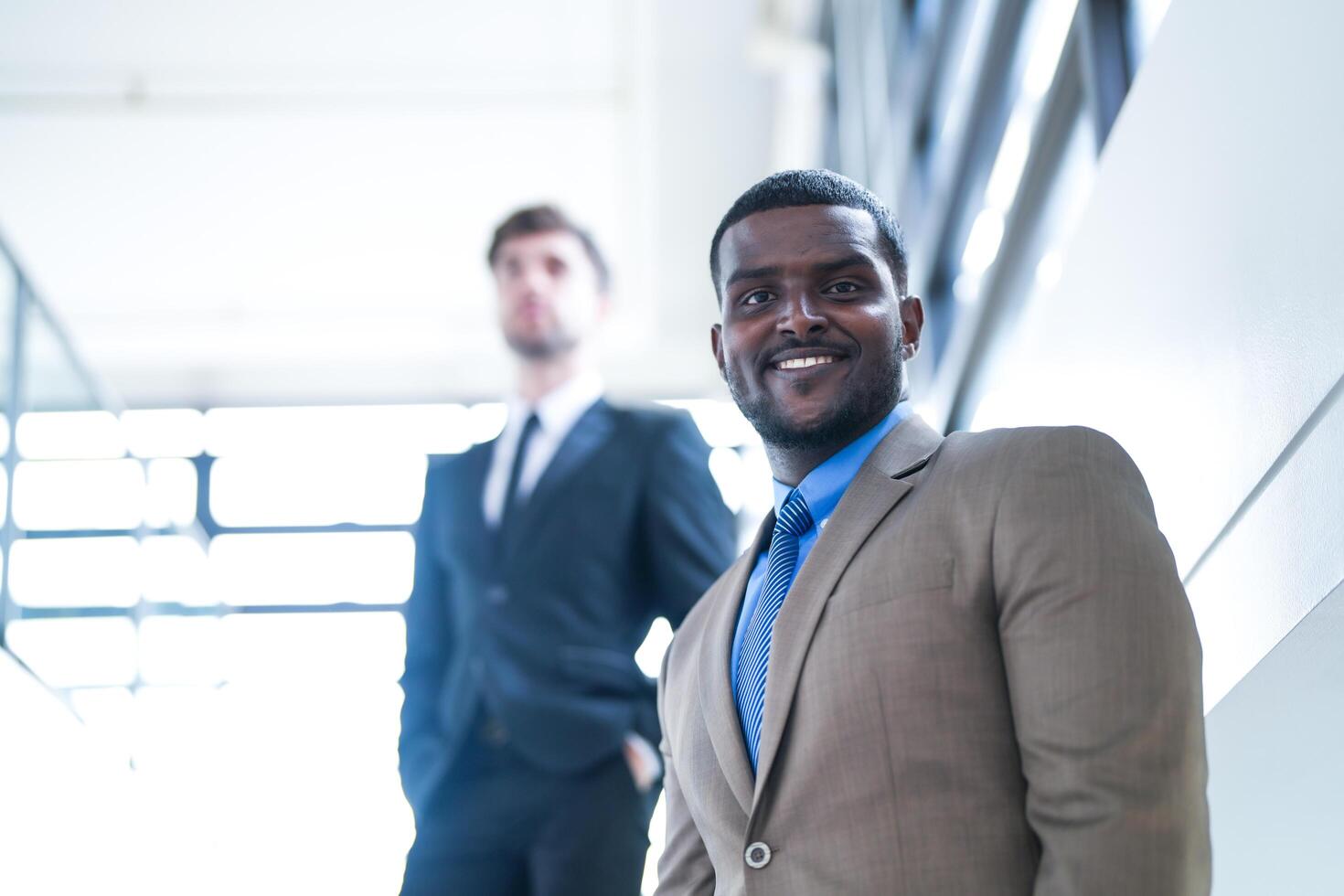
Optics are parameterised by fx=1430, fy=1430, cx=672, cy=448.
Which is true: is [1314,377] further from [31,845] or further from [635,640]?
[31,845]

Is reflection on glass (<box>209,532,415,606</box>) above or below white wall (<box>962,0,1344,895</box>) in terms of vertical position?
below

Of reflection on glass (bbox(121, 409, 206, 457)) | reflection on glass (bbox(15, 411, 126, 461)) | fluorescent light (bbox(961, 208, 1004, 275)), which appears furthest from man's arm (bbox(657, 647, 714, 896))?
reflection on glass (bbox(121, 409, 206, 457))

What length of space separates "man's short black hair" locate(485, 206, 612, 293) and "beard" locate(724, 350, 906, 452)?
1.62 meters

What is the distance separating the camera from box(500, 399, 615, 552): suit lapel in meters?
2.81

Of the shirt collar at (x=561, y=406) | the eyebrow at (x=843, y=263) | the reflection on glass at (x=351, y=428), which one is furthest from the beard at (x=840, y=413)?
the reflection on glass at (x=351, y=428)

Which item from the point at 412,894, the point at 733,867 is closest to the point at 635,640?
the point at 412,894

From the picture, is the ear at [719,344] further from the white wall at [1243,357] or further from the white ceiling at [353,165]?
the white ceiling at [353,165]

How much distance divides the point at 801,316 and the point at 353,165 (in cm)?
795

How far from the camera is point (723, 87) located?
8547 millimetres

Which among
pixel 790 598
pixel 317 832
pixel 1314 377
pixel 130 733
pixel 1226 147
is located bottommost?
pixel 317 832

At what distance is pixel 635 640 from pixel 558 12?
223 inches

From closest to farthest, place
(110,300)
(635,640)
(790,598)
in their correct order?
(790,598) → (635,640) → (110,300)

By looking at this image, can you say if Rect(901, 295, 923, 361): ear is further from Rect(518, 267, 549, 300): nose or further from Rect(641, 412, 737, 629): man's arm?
Rect(518, 267, 549, 300): nose

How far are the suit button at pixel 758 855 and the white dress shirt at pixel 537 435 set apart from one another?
1548mm
